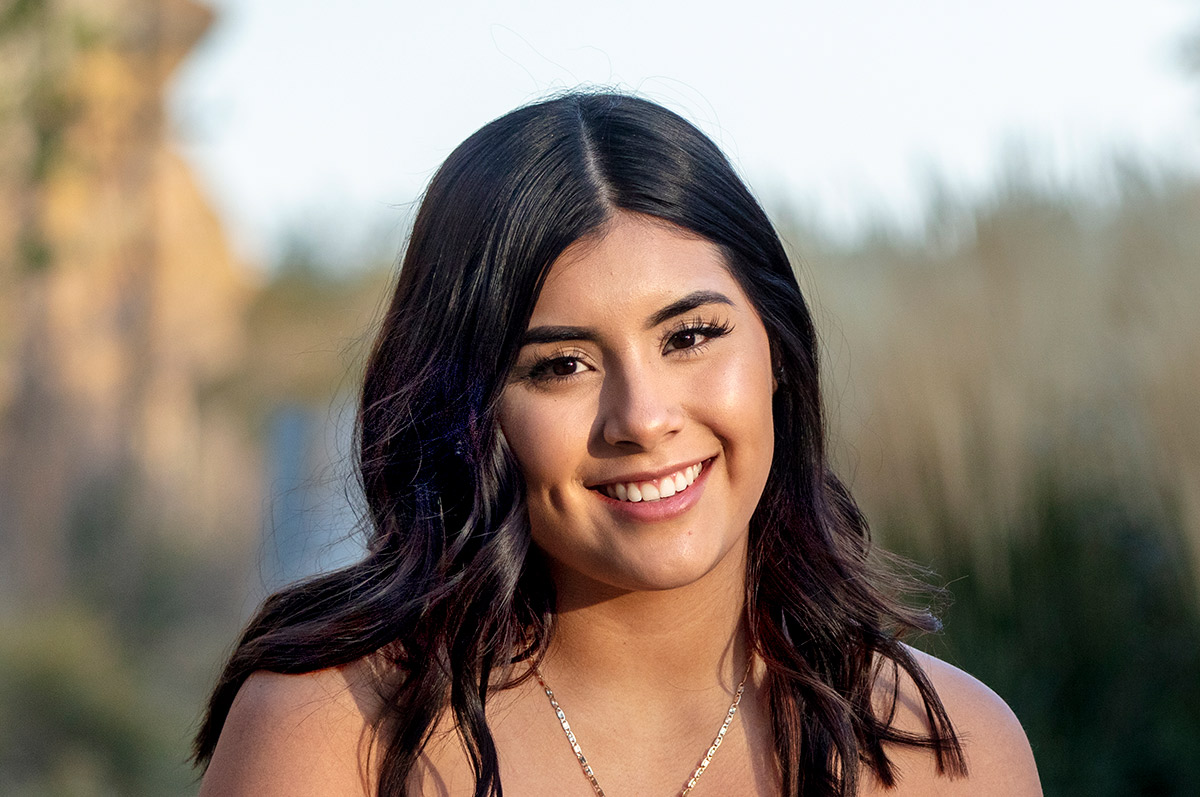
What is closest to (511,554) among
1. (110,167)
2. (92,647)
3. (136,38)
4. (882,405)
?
(882,405)

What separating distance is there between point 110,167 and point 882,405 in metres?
7.81

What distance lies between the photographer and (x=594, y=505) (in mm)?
2062

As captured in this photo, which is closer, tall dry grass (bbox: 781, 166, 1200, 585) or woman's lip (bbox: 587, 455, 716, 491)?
woman's lip (bbox: 587, 455, 716, 491)

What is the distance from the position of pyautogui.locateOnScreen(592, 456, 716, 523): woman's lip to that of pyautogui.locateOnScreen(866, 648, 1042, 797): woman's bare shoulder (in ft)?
1.83

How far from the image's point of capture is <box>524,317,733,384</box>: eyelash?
205cm

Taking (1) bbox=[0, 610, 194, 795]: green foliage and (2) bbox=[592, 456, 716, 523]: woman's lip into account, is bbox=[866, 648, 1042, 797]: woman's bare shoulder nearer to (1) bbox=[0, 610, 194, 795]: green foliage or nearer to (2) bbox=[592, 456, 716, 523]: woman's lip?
(2) bbox=[592, 456, 716, 523]: woman's lip

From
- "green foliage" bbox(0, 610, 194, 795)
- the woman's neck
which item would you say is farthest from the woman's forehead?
"green foliage" bbox(0, 610, 194, 795)

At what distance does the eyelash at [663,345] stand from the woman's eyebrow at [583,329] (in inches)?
0.8

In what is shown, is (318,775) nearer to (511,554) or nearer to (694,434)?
(511,554)

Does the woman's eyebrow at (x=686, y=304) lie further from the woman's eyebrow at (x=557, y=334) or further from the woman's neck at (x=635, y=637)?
the woman's neck at (x=635, y=637)

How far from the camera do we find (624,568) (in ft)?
6.77

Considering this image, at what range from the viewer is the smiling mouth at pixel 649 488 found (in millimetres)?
2033

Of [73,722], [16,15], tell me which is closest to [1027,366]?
[16,15]

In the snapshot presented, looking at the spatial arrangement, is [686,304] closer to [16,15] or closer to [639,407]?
[639,407]
